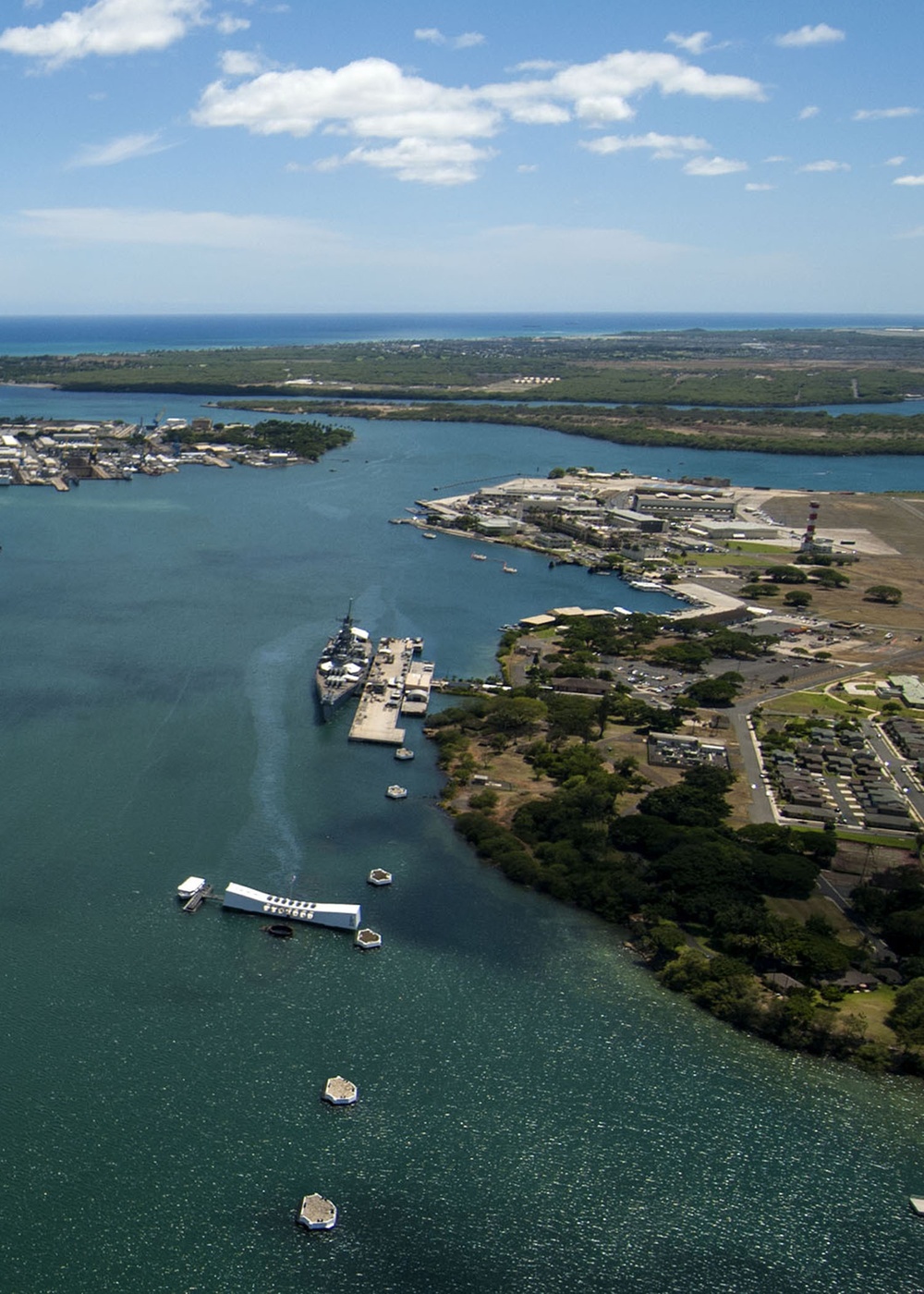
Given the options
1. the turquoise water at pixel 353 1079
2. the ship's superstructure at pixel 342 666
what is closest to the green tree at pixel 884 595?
the ship's superstructure at pixel 342 666

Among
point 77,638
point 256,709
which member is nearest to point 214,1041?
point 256,709

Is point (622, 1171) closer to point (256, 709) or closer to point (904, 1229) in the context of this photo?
point (904, 1229)

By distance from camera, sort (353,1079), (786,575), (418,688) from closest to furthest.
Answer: (353,1079) → (418,688) → (786,575)

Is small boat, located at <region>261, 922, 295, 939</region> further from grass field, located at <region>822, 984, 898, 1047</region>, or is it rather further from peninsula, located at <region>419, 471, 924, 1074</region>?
grass field, located at <region>822, 984, 898, 1047</region>

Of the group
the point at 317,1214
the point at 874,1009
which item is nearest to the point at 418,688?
the point at 874,1009

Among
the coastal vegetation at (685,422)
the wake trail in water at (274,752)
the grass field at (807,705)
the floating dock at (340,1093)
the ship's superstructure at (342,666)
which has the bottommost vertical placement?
the floating dock at (340,1093)

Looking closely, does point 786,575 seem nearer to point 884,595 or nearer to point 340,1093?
point 884,595

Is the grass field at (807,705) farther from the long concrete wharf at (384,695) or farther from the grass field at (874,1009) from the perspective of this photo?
the grass field at (874,1009)
